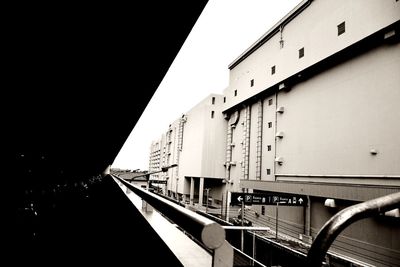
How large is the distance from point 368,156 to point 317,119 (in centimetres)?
360

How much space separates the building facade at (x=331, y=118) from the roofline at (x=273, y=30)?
67 mm

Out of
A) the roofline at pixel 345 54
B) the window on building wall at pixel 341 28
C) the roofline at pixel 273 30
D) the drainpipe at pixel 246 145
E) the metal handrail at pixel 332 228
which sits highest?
the roofline at pixel 273 30

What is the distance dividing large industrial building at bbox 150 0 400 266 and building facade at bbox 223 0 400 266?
0.14 ft

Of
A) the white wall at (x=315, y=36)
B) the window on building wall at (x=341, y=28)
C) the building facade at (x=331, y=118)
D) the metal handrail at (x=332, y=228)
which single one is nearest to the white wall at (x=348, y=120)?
the building facade at (x=331, y=118)

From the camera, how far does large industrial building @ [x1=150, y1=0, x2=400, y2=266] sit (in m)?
10.5

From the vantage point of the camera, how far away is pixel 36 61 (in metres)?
2.23

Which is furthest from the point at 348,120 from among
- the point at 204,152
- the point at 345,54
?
the point at 204,152

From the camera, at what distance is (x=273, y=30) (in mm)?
18344

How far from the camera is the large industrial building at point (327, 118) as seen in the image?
10547mm

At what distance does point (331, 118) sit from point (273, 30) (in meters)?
8.30

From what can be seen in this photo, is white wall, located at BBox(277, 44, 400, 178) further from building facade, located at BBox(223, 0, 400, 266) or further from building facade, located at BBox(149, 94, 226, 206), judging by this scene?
building facade, located at BBox(149, 94, 226, 206)

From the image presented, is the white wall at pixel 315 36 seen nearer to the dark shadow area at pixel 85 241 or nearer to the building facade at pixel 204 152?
the building facade at pixel 204 152

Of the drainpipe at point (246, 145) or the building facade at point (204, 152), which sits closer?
the drainpipe at point (246, 145)

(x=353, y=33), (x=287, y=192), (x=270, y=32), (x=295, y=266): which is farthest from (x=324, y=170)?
(x=270, y=32)
